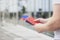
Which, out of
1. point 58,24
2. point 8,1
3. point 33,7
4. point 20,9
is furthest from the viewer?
point 8,1

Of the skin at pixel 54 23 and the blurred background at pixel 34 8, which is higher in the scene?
the skin at pixel 54 23

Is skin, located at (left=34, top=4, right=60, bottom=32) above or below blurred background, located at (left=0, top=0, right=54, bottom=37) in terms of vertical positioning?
above

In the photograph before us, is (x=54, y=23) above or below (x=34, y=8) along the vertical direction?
above

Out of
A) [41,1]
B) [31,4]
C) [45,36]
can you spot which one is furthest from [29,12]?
[45,36]

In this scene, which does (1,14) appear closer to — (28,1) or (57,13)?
(28,1)

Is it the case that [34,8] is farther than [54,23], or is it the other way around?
[34,8]

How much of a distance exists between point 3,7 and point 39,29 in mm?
20793

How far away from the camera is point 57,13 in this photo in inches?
70.2

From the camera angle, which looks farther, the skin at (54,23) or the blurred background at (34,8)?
the blurred background at (34,8)

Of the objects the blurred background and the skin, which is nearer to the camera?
the skin

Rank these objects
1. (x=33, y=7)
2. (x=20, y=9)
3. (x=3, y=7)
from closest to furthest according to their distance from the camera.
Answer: (x=33, y=7) < (x=20, y=9) < (x=3, y=7)

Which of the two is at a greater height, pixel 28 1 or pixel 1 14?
pixel 28 1

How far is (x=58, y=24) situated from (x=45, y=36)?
7.96m

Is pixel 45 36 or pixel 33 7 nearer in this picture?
pixel 45 36
